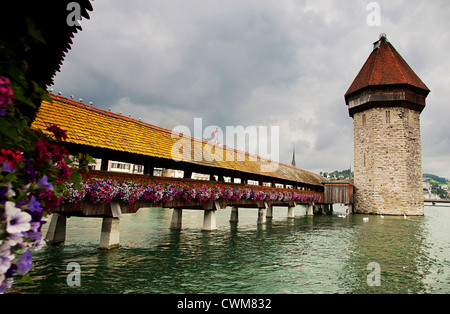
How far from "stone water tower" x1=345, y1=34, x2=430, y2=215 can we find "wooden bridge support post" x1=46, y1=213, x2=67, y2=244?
28460 mm

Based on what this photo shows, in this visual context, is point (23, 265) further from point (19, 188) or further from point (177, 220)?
point (177, 220)

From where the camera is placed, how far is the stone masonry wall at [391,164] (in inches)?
1089

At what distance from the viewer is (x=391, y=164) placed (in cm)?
2820

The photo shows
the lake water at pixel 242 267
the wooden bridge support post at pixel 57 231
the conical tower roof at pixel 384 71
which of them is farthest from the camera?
the conical tower roof at pixel 384 71

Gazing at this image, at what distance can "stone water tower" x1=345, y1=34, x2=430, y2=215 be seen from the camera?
2781 cm

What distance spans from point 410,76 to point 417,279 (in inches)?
1173

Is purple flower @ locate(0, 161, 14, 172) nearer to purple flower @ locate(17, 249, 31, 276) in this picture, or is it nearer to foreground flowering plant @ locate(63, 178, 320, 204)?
purple flower @ locate(17, 249, 31, 276)

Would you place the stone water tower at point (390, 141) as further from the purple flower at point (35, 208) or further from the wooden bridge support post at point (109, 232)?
the purple flower at point (35, 208)

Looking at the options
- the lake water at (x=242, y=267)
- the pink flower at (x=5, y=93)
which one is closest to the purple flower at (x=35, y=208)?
the pink flower at (x=5, y=93)

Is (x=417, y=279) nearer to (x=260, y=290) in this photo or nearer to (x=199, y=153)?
(x=260, y=290)

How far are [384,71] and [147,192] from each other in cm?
3025

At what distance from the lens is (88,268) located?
722 cm

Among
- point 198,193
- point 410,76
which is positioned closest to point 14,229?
point 198,193

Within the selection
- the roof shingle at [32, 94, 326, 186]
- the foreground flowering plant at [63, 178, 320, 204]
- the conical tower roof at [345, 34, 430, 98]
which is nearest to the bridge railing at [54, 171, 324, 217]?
the foreground flowering plant at [63, 178, 320, 204]
